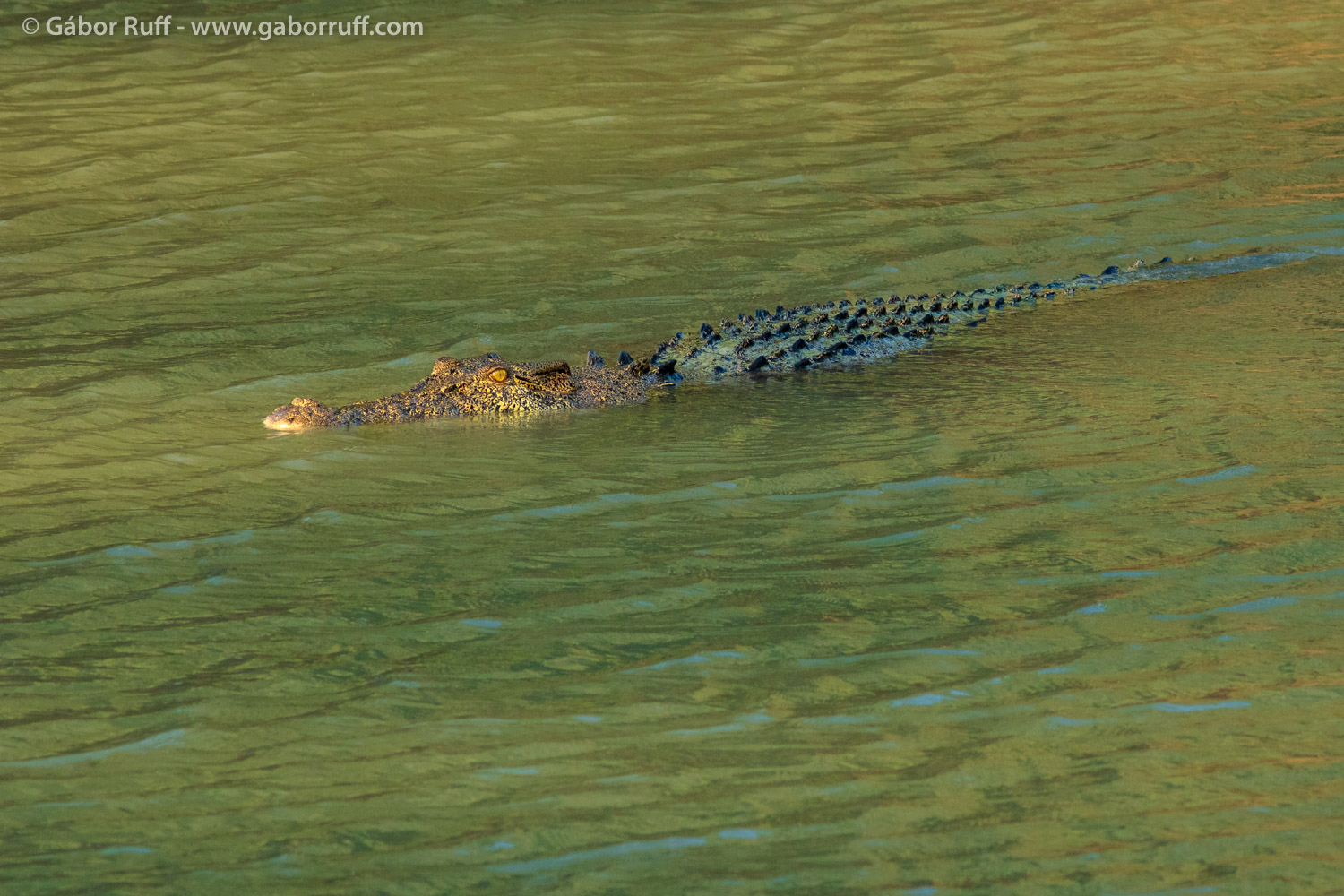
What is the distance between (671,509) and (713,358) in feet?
7.17

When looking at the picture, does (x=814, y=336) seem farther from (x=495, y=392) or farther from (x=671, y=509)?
(x=671, y=509)

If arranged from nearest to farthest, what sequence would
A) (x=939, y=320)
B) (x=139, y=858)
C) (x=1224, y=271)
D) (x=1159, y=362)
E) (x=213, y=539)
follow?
1. (x=139, y=858)
2. (x=213, y=539)
3. (x=1159, y=362)
4. (x=939, y=320)
5. (x=1224, y=271)

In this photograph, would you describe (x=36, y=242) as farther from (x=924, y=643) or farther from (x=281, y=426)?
(x=924, y=643)

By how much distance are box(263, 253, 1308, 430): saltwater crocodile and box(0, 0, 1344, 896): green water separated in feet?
0.52

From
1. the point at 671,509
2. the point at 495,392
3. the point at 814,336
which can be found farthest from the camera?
the point at 814,336

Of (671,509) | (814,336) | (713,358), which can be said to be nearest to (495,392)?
(713,358)

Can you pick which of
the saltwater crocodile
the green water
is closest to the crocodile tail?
the saltwater crocodile

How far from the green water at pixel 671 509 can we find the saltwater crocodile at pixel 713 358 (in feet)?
0.52

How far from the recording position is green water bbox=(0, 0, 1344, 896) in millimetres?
3514

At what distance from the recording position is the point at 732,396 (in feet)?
Answer: 23.8

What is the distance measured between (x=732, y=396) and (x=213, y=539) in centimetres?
287

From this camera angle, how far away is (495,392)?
711cm

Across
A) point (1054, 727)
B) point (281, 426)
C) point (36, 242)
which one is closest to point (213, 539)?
point (281, 426)

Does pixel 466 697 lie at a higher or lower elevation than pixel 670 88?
lower
